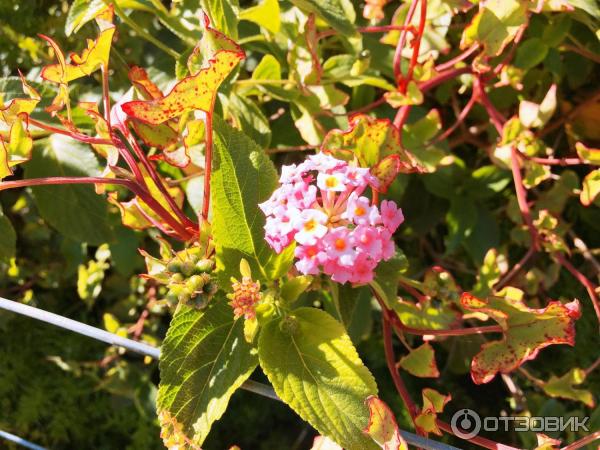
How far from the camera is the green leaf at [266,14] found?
0.79 m

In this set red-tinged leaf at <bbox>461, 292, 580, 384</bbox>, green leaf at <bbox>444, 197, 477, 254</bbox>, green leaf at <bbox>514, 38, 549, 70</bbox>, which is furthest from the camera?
green leaf at <bbox>444, 197, 477, 254</bbox>

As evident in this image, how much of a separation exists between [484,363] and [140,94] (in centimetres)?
47

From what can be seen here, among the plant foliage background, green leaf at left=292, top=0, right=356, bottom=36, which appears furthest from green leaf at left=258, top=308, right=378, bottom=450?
green leaf at left=292, top=0, right=356, bottom=36

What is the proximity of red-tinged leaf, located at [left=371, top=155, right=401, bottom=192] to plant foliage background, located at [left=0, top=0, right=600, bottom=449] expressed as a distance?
11 centimetres

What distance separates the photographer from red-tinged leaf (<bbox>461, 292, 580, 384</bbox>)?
65 cm

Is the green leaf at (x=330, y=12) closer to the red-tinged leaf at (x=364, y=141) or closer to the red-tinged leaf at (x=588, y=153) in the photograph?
the red-tinged leaf at (x=364, y=141)

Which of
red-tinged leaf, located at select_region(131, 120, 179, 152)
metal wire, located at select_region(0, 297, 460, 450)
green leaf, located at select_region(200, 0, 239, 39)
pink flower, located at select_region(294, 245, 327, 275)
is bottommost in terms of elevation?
metal wire, located at select_region(0, 297, 460, 450)

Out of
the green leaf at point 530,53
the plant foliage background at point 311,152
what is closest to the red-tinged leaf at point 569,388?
the plant foliage background at point 311,152

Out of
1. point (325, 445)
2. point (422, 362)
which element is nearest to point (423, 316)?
point (422, 362)

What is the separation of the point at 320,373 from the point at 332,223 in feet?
0.46

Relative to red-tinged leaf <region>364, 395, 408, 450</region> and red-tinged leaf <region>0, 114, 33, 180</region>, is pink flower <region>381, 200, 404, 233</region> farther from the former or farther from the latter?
red-tinged leaf <region>0, 114, 33, 180</region>

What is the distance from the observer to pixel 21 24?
43.8 inches

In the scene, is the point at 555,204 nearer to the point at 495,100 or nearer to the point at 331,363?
the point at 495,100

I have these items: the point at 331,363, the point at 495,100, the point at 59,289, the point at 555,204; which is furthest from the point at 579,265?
the point at 59,289
